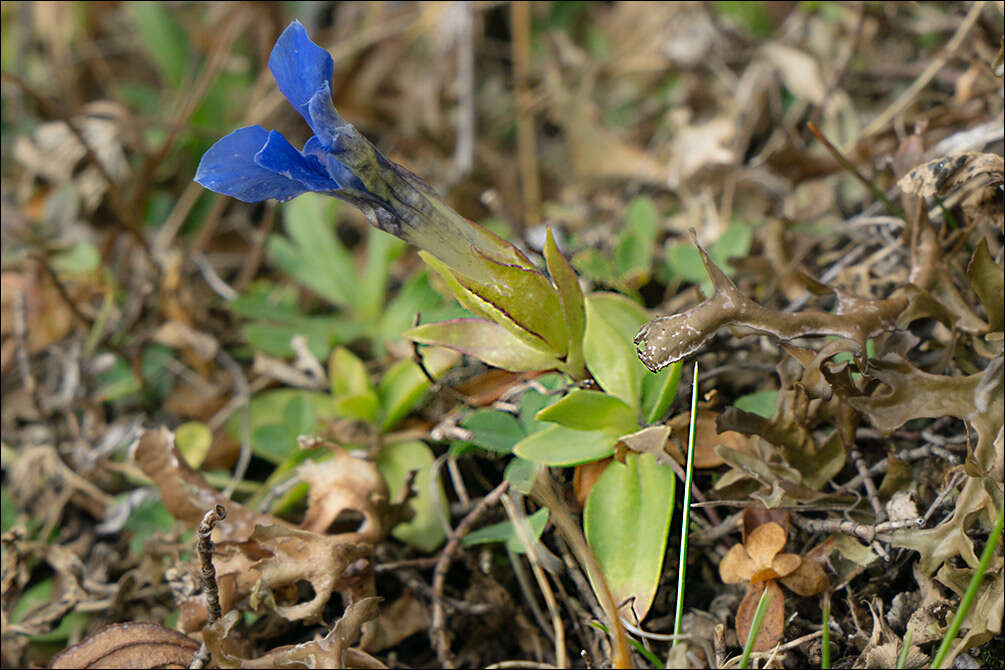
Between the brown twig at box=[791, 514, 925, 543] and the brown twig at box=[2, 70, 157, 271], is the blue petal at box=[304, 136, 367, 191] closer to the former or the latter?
the brown twig at box=[791, 514, 925, 543]

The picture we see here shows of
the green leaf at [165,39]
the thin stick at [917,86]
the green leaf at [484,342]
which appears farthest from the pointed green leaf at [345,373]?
the green leaf at [165,39]

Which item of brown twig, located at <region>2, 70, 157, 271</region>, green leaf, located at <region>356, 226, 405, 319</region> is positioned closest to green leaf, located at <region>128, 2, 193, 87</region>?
brown twig, located at <region>2, 70, 157, 271</region>

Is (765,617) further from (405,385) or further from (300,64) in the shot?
(300,64)

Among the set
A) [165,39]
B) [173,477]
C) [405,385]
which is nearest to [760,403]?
[405,385]

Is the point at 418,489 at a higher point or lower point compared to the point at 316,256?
lower

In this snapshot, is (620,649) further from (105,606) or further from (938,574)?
(105,606)

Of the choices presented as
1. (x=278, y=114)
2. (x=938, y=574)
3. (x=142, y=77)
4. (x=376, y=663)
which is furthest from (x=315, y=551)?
(x=142, y=77)
